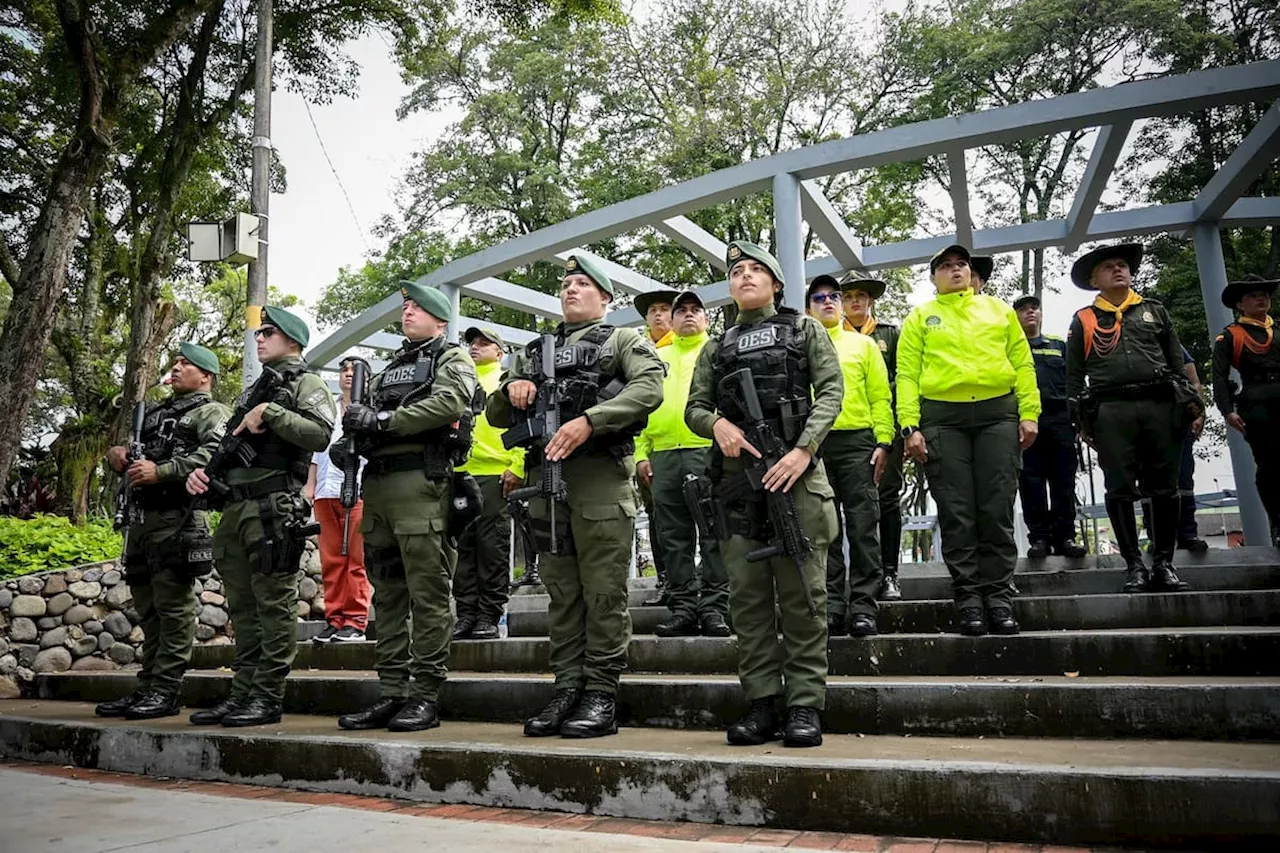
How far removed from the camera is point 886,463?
198 inches

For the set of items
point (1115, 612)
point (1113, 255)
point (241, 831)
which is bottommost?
point (241, 831)

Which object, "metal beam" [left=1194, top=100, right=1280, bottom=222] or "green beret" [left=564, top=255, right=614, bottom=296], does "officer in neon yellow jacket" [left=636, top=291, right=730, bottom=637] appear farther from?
"metal beam" [left=1194, top=100, right=1280, bottom=222]

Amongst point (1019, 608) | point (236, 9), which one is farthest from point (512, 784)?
point (236, 9)

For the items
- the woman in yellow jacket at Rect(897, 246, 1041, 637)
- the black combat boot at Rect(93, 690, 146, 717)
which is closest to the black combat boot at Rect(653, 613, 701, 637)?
the woman in yellow jacket at Rect(897, 246, 1041, 637)

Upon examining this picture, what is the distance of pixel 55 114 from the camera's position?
47.9 feet

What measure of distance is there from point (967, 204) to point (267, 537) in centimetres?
676

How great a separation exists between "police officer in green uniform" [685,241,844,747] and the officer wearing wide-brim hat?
3.58m

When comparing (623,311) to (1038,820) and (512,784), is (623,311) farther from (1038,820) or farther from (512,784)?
(1038,820)

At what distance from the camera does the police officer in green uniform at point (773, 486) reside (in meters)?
3.46

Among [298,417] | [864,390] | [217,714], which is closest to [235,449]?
[298,417]

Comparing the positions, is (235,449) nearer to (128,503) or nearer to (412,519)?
(128,503)

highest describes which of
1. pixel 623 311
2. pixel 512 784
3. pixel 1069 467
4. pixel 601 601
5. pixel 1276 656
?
pixel 623 311

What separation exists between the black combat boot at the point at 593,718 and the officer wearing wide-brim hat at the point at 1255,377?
15.2ft

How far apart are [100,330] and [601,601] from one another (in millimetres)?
18713
